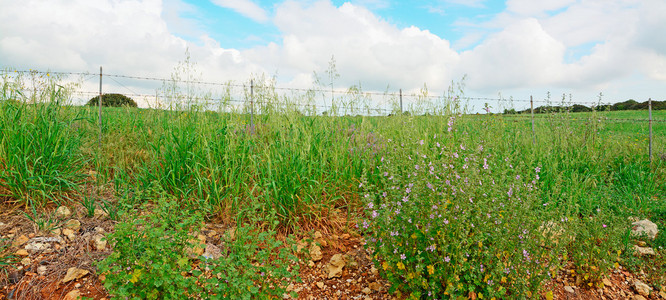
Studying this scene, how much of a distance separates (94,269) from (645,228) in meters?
5.56

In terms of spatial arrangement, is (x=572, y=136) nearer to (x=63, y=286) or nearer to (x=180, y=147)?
(x=180, y=147)

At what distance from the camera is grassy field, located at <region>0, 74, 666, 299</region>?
2695mm

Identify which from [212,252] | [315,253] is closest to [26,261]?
[212,252]

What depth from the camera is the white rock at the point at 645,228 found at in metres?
4.29

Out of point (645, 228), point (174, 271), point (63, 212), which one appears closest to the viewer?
point (174, 271)

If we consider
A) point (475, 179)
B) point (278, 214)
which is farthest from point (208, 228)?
point (475, 179)

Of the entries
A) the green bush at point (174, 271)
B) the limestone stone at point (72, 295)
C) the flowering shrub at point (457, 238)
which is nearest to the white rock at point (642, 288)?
the flowering shrub at point (457, 238)

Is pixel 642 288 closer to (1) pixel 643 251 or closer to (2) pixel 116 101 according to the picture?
(1) pixel 643 251

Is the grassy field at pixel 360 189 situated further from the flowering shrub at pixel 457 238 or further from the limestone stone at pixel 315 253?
the limestone stone at pixel 315 253

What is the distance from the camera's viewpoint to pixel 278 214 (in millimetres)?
3816

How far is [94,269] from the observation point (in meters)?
3.30

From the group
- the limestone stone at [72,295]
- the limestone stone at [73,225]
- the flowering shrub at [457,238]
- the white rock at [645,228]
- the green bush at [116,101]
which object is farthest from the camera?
the green bush at [116,101]

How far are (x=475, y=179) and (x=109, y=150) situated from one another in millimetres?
4679

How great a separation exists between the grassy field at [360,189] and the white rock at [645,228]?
10 centimetres
